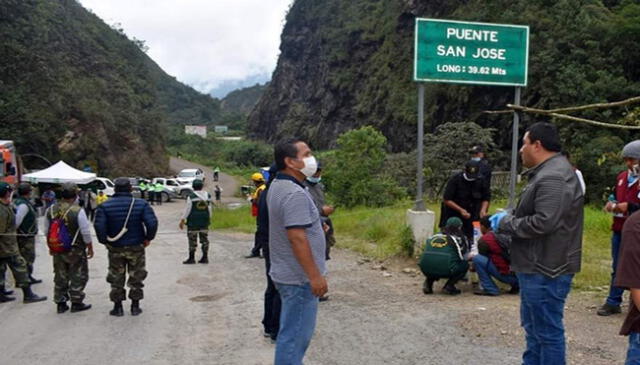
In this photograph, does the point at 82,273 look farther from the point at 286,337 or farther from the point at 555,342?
the point at 555,342

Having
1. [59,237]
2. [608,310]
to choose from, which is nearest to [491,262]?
[608,310]

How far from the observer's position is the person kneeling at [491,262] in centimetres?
669

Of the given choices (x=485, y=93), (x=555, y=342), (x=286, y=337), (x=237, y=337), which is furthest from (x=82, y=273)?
(x=485, y=93)

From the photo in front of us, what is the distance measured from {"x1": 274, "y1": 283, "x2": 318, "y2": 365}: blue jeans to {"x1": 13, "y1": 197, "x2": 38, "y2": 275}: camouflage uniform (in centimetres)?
545

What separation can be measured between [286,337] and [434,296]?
3839 millimetres

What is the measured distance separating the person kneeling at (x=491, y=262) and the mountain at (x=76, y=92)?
102 ft

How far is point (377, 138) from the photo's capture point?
1967 centimetres

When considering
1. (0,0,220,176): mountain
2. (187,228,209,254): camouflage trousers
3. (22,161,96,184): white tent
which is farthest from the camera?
(0,0,220,176): mountain

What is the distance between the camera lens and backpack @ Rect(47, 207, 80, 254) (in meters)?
6.44

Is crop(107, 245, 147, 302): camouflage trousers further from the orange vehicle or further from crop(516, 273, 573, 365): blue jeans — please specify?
the orange vehicle

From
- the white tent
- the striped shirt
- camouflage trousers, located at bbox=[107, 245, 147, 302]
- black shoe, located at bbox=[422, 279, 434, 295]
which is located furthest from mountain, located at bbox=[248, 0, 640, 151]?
the white tent

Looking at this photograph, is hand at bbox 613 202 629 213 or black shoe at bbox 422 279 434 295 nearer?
hand at bbox 613 202 629 213

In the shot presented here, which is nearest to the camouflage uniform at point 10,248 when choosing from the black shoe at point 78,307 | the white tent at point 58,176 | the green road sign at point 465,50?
the black shoe at point 78,307

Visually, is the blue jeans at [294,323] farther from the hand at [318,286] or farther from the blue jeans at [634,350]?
the blue jeans at [634,350]
